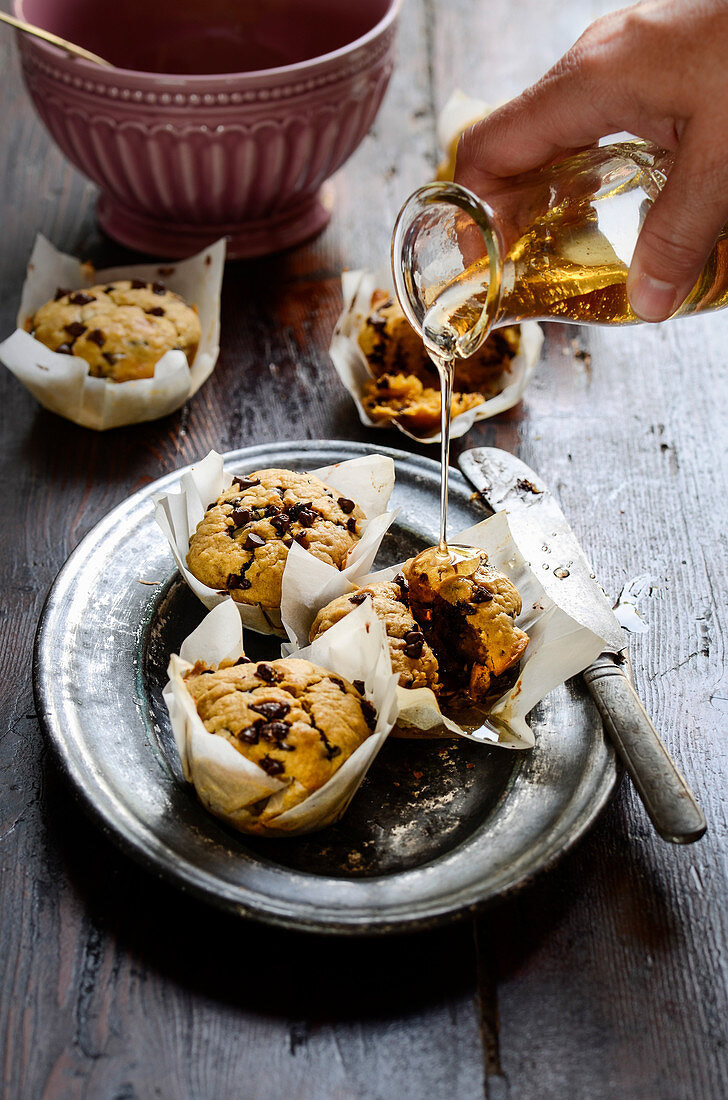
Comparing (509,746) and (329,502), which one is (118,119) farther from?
(509,746)

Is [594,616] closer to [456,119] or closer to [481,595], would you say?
[481,595]

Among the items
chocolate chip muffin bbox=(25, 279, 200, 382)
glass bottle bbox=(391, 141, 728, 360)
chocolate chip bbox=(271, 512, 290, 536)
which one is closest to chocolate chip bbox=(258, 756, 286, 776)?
chocolate chip bbox=(271, 512, 290, 536)

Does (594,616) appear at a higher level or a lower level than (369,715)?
lower

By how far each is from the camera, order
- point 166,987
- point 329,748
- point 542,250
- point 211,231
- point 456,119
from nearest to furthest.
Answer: point 166,987
point 329,748
point 542,250
point 211,231
point 456,119

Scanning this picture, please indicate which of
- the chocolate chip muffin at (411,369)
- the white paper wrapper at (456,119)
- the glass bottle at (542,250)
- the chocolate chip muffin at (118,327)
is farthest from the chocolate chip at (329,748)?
the white paper wrapper at (456,119)

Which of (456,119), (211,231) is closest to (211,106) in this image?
(211,231)

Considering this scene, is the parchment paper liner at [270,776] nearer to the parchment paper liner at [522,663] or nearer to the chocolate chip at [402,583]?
the parchment paper liner at [522,663]
